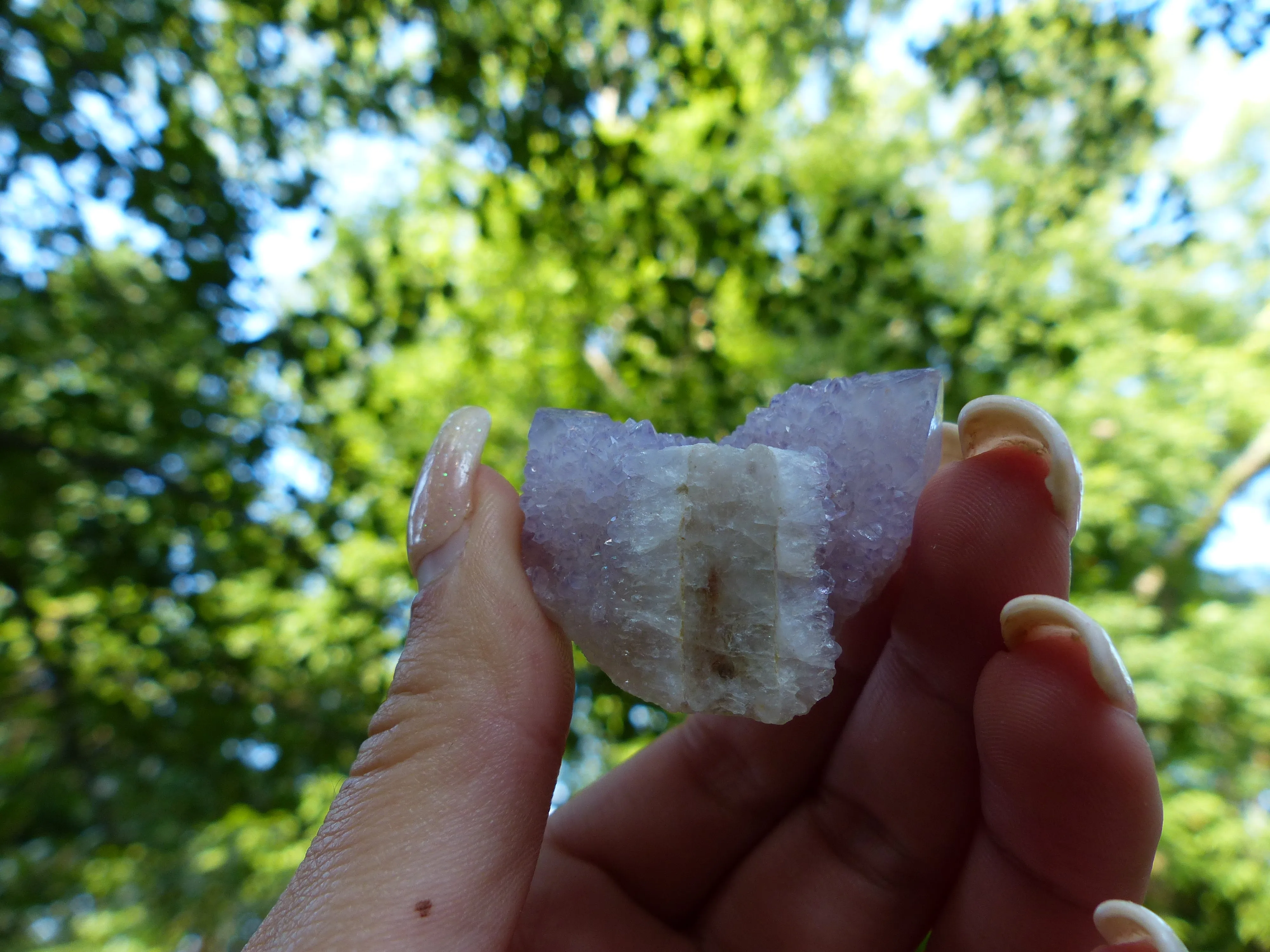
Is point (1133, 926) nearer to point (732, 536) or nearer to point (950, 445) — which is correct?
point (732, 536)

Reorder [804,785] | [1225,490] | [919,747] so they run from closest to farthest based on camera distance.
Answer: [919,747]
[804,785]
[1225,490]

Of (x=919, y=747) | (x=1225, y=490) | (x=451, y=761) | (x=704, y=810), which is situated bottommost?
(x=1225, y=490)

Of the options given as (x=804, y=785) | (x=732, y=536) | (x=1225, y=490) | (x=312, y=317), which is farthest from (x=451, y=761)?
(x=1225, y=490)

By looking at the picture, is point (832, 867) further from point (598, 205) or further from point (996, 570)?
point (598, 205)

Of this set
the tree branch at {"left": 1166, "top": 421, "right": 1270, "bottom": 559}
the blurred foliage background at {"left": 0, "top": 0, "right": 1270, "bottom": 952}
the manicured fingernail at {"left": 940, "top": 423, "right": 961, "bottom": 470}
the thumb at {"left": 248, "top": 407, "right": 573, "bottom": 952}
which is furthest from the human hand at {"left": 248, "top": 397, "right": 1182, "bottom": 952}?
the tree branch at {"left": 1166, "top": 421, "right": 1270, "bottom": 559}

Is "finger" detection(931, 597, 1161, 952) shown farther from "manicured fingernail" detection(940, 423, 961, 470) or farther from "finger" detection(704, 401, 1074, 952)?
"manicured fingernail" detection(940, 423, 961, 470)

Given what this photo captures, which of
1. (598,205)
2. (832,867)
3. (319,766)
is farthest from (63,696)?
(832,867)

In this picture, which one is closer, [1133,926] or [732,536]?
[1133,926]
